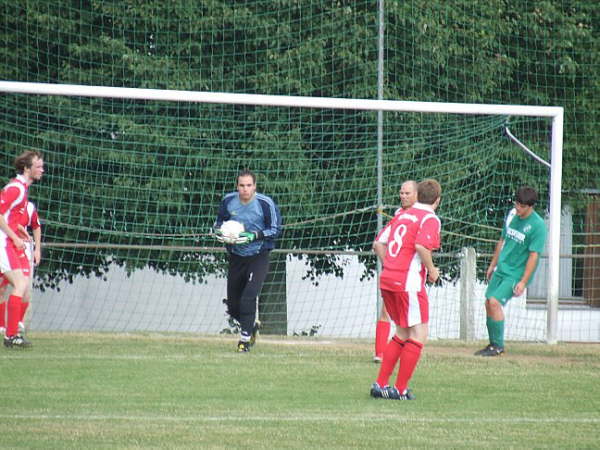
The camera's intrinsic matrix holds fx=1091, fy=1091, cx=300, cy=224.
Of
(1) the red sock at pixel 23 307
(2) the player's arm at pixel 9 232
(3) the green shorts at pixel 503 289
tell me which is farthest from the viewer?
(1) the red sock at pixel 23 307

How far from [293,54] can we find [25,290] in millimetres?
6668

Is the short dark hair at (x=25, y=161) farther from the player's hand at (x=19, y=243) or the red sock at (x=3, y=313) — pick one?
the red sock at (x=3, y=313)

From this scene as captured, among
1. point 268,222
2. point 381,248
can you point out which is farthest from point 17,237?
point 381,248

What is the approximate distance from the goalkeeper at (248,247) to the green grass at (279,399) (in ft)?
1.58

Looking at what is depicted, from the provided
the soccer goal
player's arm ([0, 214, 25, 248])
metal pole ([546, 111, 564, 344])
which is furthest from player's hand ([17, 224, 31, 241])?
metal pole ([546, 111, 564, 344])

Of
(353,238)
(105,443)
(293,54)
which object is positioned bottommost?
(105,443)

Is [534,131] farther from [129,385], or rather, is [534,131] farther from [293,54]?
[129,385]

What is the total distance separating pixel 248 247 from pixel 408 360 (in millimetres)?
3500

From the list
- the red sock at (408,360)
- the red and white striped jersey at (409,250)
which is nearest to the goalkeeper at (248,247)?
the red and white striped jersey at (409,250)

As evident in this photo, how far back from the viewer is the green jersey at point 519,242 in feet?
36.2

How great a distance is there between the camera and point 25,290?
37.4 ft

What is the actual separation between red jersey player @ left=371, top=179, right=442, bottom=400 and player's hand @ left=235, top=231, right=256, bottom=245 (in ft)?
9.21

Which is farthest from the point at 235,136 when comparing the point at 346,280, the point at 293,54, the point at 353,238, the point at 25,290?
the point at 25,290

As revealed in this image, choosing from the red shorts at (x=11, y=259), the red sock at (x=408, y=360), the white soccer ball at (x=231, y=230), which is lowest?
the red sock at (x=408, y=360)
